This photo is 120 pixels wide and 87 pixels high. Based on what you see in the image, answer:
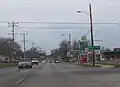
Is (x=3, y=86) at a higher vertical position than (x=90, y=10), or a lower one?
lower

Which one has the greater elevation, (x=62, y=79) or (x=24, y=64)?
(x=24, y=64)

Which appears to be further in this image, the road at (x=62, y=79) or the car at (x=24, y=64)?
the car at (x=24, y=64)

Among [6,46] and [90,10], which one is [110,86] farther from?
[6,46]

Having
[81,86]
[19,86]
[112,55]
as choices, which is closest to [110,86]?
[81,86]

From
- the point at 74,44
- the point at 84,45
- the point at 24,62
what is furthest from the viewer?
the point at 74,44

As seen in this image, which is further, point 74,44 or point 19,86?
point 74,44

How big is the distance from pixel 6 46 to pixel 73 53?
3080 cm

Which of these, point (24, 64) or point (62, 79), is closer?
point (62, 79)

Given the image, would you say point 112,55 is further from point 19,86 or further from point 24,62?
point 19,86

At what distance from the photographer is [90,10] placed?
61.9 meters

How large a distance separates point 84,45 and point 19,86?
88.5m

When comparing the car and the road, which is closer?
the road

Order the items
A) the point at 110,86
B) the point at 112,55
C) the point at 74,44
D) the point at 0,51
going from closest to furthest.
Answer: the point at 110,86 → the point at 112,55 → the point at 0,51 → the point at 74,44

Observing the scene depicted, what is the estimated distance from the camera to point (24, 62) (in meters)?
60.7
